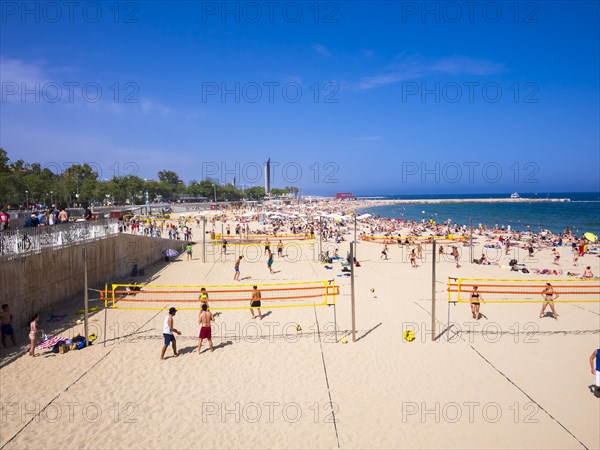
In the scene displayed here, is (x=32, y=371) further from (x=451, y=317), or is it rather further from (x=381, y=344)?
(x=451, y=317)

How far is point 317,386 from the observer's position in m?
6.88

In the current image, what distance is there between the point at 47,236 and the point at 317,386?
8.96 meters

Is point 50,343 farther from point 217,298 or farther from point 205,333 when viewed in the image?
point 217,298

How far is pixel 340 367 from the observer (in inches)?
300

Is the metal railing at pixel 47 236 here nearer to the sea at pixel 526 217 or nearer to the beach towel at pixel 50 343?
the beach towel at pixel 50 343

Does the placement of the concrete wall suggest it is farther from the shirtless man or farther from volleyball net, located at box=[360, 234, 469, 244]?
volleyball net, located at box=[360, 234, 469, 244]

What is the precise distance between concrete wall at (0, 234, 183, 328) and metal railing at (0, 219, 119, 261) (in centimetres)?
19

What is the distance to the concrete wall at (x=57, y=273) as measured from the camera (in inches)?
351

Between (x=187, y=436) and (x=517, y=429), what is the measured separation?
503 centimetres

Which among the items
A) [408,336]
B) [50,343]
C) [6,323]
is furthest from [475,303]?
[6,323]

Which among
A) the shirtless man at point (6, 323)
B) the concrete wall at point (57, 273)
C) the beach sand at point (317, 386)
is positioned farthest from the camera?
the concrete wall at point (57, 273)

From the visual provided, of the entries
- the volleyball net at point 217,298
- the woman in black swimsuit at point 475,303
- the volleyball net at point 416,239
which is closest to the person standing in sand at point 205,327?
the volleyball net at point 217,298

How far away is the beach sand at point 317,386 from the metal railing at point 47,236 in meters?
2.44

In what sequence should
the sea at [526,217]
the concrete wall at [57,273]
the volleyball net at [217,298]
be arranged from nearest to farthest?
the concrete wall at [57,273], the volleyball net at [217,298], the sea at [526,217]
